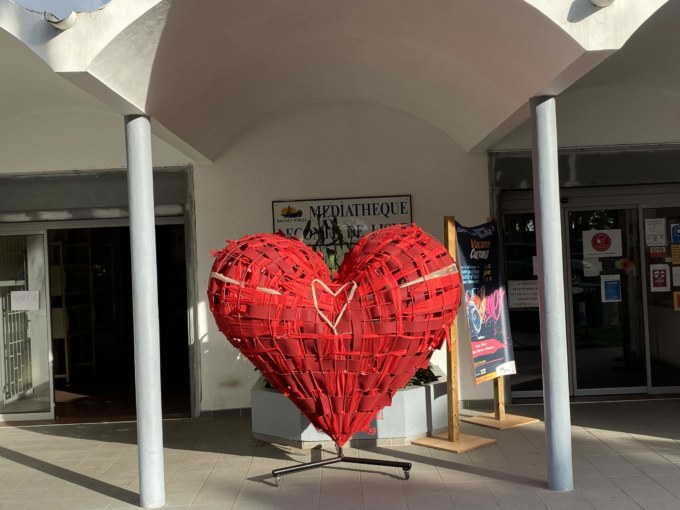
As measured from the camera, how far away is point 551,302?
4.88 meters

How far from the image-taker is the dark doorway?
28.5 ft

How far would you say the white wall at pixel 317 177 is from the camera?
752cm

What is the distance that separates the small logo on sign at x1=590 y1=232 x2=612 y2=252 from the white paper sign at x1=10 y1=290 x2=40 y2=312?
6.10m

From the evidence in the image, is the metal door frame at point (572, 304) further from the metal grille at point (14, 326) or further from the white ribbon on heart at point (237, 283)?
the metal grille at point (14, 326)

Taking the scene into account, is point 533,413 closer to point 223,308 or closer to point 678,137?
point 678,137

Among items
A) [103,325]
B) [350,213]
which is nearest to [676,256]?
[350,213]

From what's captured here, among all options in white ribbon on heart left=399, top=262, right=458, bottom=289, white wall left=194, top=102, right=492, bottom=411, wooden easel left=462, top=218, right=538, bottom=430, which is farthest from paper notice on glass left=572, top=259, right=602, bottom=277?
white ribbon on heart left=399, top=262, right=458, bottom=289

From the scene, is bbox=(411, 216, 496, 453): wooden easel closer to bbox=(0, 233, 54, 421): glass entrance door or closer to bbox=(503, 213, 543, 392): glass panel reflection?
bbox=(503, 213, 543, 392): glass panel reflection

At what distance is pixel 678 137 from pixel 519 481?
4.30 m

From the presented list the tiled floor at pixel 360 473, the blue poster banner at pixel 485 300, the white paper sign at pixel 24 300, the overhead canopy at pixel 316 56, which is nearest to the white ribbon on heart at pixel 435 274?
the blue poster banner at pixel 485 300

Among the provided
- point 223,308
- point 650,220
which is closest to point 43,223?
point 223,308

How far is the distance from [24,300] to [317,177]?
3512 millimetres

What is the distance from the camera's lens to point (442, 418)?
21.0 ft

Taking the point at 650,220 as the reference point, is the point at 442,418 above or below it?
below
